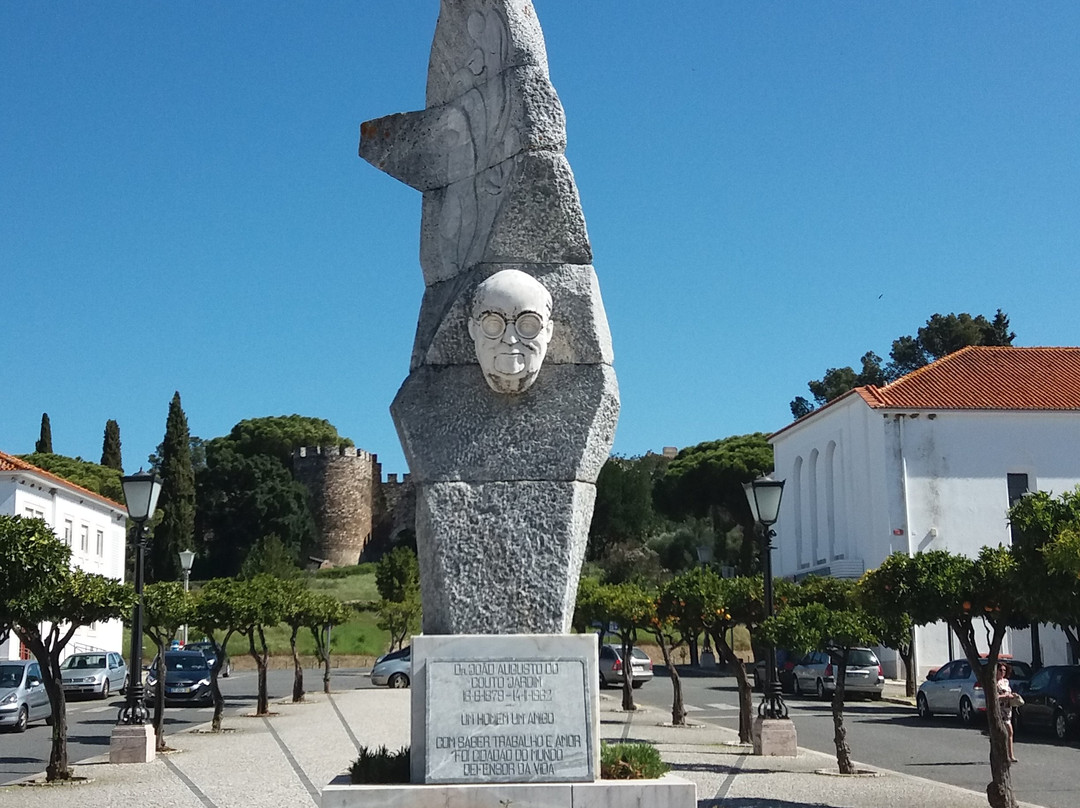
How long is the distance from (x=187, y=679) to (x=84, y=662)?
3967 millimetres

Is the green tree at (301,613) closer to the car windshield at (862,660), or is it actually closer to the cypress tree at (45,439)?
the car windshield at (862,660)

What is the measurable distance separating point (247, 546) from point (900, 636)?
212 ft

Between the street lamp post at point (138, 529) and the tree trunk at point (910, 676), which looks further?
the tree trunk at point (910, 676)

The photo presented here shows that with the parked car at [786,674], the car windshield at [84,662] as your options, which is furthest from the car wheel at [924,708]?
the car windshield at [84,662]

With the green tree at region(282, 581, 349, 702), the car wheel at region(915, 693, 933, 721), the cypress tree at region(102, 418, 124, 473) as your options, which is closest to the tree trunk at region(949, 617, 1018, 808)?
the car wheel at region(915, 693, 933, 721)

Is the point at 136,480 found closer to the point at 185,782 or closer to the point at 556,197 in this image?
the point at 185,782

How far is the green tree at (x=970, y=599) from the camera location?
Result: 34.1 feet

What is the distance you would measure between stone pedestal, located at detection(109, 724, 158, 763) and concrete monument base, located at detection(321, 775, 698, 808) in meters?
11.7

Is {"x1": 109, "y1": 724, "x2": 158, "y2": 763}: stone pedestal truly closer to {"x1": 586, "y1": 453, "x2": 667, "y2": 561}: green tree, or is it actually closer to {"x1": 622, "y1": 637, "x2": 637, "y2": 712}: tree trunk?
{"x1": 622, "y1": 637, "x2": 637, "y2": 712}: tree trunk

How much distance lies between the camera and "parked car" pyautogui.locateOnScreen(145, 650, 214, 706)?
2995cm

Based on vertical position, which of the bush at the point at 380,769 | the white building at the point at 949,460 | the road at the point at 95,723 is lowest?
the road at the point at 95,723

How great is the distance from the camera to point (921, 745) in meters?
19.1

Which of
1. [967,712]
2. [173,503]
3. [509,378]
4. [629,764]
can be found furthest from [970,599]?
[173,503]

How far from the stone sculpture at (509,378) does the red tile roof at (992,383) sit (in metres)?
31.5
